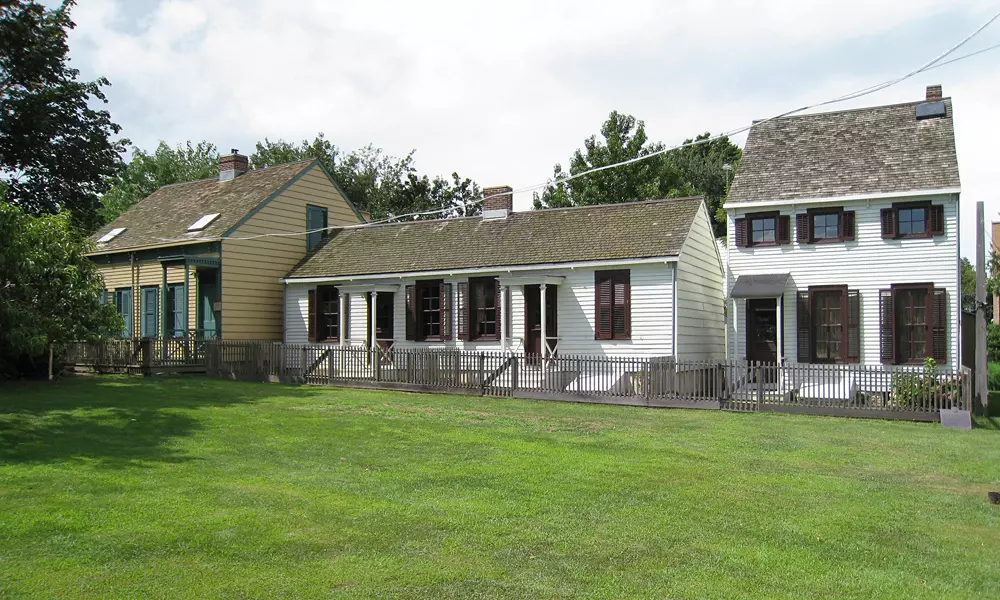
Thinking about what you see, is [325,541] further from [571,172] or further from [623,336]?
[571,172]

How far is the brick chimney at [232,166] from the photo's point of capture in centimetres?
3272

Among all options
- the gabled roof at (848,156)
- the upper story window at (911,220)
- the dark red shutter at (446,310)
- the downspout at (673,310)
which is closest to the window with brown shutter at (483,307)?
the dark red shutter at (446,310)

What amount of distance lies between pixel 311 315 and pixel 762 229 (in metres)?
15.2

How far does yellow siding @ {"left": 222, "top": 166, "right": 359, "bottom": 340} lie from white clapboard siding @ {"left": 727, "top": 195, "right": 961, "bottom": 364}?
606 inches

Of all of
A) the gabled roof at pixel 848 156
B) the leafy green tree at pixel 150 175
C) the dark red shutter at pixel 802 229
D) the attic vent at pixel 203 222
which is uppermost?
the leafy green tree at pixel 150 175

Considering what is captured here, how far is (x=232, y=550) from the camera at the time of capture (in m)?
6.59

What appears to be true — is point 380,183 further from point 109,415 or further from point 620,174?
point 109,415

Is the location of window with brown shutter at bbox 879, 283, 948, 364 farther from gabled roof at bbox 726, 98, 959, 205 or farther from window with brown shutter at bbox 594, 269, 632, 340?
window with brown shutter at bbox 594, 269, 632, 340

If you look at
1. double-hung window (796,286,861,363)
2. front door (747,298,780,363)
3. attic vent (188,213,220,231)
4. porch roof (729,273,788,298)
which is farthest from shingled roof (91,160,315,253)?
double-hung window (796,286,861,363)

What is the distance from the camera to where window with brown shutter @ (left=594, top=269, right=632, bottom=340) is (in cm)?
2269

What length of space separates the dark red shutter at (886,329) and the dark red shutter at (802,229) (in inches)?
96.0

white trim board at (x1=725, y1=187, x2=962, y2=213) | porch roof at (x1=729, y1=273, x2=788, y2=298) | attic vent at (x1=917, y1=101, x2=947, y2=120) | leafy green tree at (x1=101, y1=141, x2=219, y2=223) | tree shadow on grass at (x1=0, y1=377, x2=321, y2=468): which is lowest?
tree shadow on grass at (x1=0, y1=377, x2=321, y2=468)

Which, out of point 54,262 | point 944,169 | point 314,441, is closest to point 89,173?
point 54,262

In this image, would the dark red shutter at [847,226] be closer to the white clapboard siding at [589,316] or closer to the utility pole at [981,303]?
the utility pole at [981,303]
